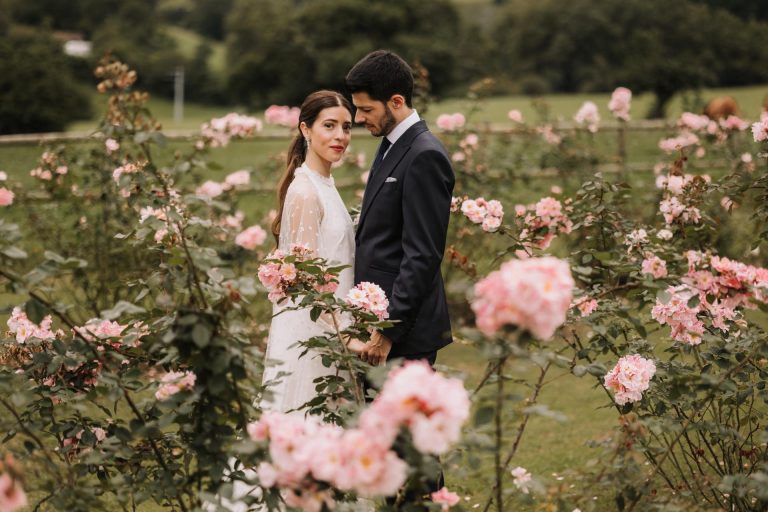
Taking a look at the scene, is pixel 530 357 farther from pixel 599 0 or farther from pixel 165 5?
pixel 165 5

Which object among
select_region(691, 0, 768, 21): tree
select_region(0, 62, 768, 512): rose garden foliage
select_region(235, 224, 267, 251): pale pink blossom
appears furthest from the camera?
select_region(691, 0, 768, 21): tree

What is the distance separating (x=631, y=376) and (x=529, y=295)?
49.8 inches

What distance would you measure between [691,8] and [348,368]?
3841 centimetres

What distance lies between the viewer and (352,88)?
2969mm

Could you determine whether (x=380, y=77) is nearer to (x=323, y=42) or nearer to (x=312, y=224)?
(x=312, y=224)

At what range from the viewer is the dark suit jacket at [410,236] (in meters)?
2.80

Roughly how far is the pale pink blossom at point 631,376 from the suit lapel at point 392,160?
985 millimetres

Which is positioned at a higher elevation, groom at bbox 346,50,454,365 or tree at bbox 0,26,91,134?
groom at bbox 346,50,454,365

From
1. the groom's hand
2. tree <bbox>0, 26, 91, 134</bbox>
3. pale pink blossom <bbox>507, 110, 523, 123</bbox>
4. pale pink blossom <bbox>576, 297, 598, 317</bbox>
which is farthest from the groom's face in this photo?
tree <bbox>0, 26, 91, 134</bbox>

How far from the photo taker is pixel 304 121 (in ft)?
11.4

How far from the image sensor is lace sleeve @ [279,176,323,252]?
10.7ft

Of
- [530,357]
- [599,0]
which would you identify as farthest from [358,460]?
[599,0]

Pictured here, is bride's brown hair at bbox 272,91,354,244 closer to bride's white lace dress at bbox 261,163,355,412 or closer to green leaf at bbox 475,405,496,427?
bride's white lace dress at bbox 261,163,355,412

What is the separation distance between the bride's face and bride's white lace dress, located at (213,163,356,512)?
3.9 inches
